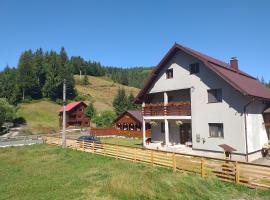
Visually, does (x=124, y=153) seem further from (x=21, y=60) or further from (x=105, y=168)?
(x=21, y=60)

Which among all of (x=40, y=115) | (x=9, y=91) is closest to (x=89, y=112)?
(x=40, y=115)

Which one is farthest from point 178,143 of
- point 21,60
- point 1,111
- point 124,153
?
point 21,60

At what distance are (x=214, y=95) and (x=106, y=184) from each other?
1289 cm

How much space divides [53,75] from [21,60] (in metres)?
14.2

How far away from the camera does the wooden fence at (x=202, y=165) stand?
42.9 ft

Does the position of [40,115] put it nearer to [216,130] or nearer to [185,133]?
[185,133]

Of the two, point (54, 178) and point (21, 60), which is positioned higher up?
point (21, 60)

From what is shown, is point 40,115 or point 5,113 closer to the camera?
point 5,113

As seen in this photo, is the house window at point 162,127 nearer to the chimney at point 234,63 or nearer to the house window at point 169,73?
the house window at point 169,73

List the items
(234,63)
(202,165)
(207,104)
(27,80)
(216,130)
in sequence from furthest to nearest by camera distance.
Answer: (27,80), (234,63), (207,104), (216,130), (202,165)

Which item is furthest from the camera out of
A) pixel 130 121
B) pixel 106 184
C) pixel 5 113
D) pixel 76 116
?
pixel 76 116

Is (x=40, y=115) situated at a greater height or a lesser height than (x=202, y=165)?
greater

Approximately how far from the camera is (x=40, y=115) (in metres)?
76.6

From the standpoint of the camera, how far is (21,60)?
97.3 metres
